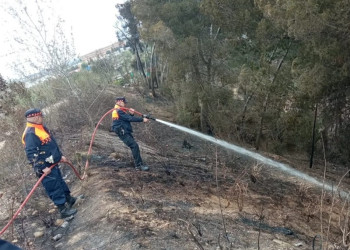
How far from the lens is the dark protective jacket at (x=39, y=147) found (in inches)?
227

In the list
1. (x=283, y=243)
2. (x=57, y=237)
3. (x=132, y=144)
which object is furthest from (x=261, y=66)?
(x=57, y=237)

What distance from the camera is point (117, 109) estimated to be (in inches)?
316

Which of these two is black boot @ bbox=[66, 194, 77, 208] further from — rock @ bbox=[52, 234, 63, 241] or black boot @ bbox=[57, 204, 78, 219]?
rock @ bbox=[52, 234, 63, 241]

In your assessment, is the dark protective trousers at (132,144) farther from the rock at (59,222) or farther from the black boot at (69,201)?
the rock at (59,222)

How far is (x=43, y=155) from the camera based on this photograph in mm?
6012

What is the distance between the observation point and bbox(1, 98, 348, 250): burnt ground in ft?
16.6

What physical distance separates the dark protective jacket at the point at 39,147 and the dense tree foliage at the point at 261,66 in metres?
8.01

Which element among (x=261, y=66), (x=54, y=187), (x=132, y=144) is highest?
(x=54, y=187)

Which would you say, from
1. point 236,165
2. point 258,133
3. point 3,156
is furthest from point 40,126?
point 258,133

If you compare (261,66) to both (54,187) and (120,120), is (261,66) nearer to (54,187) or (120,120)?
(120,120)

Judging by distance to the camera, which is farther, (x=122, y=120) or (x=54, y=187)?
(x=122, y=120)

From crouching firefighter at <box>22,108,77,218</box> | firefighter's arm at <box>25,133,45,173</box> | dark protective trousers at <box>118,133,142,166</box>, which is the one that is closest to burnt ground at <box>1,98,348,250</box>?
dark protective trousers at <box>118,133,142,166</box>

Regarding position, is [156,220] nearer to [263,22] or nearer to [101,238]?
[101,238]

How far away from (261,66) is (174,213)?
439 inches
